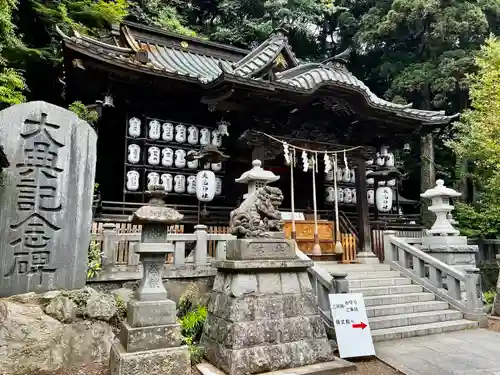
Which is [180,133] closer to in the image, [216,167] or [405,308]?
[216,167]

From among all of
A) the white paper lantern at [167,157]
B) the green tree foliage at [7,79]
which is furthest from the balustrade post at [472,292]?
the green tree foliage at [7,79]

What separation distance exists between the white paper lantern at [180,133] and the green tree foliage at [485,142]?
1087 cm

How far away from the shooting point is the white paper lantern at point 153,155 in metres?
10.8

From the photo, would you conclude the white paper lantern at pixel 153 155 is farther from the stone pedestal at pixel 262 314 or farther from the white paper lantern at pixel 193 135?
the stone pedestal at pixel 262 314

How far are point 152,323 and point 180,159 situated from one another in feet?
21.8

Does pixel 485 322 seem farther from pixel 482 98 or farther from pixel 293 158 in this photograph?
pixel 482 98

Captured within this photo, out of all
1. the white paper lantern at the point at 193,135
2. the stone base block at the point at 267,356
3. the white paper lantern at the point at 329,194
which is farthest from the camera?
the white paper lantern at the point at 329,194

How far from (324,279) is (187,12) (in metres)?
22.2

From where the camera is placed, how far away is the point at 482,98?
1415cm

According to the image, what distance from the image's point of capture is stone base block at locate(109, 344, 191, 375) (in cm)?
479

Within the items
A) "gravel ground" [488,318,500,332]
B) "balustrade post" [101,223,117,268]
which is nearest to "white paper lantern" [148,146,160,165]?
"balustrade post" [101,223,117,268]

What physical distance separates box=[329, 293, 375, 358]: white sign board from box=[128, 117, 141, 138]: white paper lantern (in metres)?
7.44

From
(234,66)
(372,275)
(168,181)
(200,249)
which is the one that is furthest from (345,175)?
(200,249)

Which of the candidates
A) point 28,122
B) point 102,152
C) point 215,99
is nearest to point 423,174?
point 215,99
